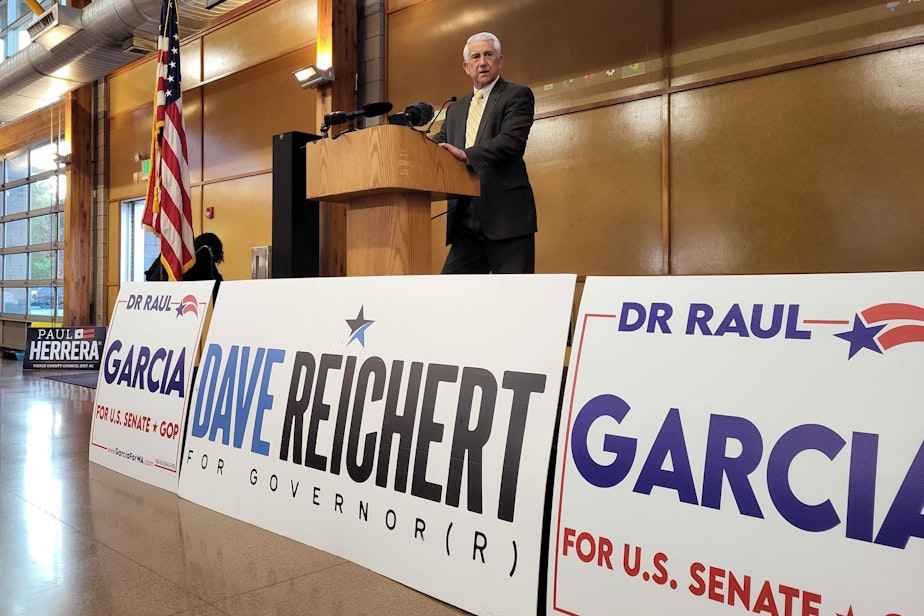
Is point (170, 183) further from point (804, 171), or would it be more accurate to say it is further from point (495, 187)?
point (804, 171)

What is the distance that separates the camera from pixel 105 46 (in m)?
6.89

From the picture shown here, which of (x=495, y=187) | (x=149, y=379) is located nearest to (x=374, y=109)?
(x=495, y=187)

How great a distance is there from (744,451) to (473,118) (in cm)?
188

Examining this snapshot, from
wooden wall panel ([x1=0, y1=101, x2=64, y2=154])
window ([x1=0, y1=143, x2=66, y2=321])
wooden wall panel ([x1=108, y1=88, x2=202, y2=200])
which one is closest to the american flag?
wooden wall panel ([x1=108, y1=88, x2=202, y2=200])

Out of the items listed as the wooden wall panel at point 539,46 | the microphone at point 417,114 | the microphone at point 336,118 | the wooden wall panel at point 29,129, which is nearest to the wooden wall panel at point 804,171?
the wooden wall panel at point 539,46

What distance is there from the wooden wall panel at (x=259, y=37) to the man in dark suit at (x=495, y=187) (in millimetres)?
3815

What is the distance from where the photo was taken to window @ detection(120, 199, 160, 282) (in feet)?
29.1

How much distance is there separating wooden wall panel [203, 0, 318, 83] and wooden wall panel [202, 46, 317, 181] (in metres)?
0.10

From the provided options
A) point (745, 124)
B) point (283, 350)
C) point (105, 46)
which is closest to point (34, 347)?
point (105, 46)

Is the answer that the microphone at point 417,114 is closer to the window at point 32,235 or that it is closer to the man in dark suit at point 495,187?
the man in dark suit at point 495,187

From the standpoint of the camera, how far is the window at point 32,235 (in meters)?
9.85

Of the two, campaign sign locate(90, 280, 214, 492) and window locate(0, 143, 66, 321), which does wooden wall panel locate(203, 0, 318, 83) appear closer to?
window locate(0, 143, 66, 321)

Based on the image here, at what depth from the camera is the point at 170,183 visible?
13.5 ft

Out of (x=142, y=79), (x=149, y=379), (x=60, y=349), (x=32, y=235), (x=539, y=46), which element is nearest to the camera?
(x=149, y=379)
